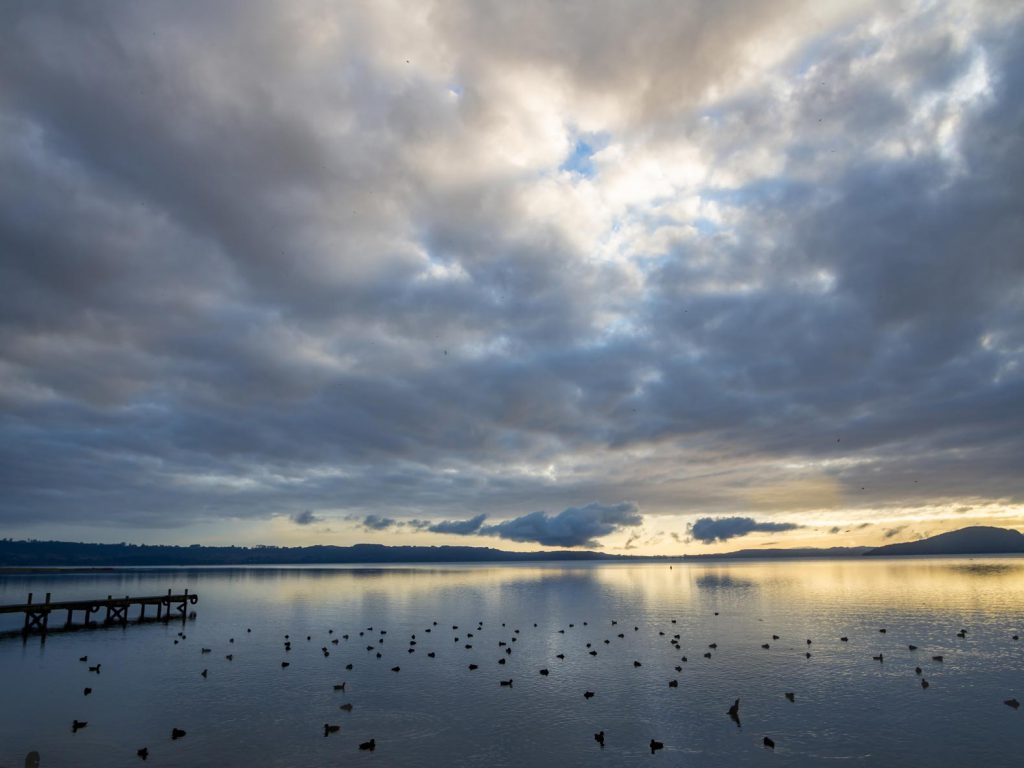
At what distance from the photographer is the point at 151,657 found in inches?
2633

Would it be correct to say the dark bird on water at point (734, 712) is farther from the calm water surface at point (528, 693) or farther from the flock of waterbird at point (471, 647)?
the calm water surface at point (528, 693)

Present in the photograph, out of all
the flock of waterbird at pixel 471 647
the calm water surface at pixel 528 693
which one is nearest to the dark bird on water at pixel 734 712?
the flock of waterbird at pixel 471 647

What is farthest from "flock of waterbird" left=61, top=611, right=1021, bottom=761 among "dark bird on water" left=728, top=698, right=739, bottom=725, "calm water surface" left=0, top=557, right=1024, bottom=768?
"calm water surface" left=0, top=557, right=1024, bottom=768

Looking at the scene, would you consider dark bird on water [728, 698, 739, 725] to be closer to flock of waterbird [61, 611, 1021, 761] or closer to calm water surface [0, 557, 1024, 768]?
flock of waterbird [61, 611, 1021, 761]

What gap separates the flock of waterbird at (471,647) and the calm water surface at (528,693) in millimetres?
577

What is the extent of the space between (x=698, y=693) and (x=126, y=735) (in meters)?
40.0

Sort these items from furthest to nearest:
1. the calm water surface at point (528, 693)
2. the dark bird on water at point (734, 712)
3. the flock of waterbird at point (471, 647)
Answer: the dark bird on water at point (734, 712) → the flock of waterbird at point (471, 647) → the calm water surface at point (528, 693)

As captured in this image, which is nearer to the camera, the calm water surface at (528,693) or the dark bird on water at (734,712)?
the calm water surface at (528,693)

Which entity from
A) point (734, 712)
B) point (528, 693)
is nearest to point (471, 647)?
point (528, 693)

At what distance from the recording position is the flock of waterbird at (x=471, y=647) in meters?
38.3

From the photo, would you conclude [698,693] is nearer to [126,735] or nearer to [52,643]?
[126,735]

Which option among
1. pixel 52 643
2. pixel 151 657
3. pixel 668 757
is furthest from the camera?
pixel 52 643

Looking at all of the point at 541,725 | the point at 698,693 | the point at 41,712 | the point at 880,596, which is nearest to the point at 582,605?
the point at 880,596

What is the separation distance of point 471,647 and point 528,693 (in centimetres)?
2213
